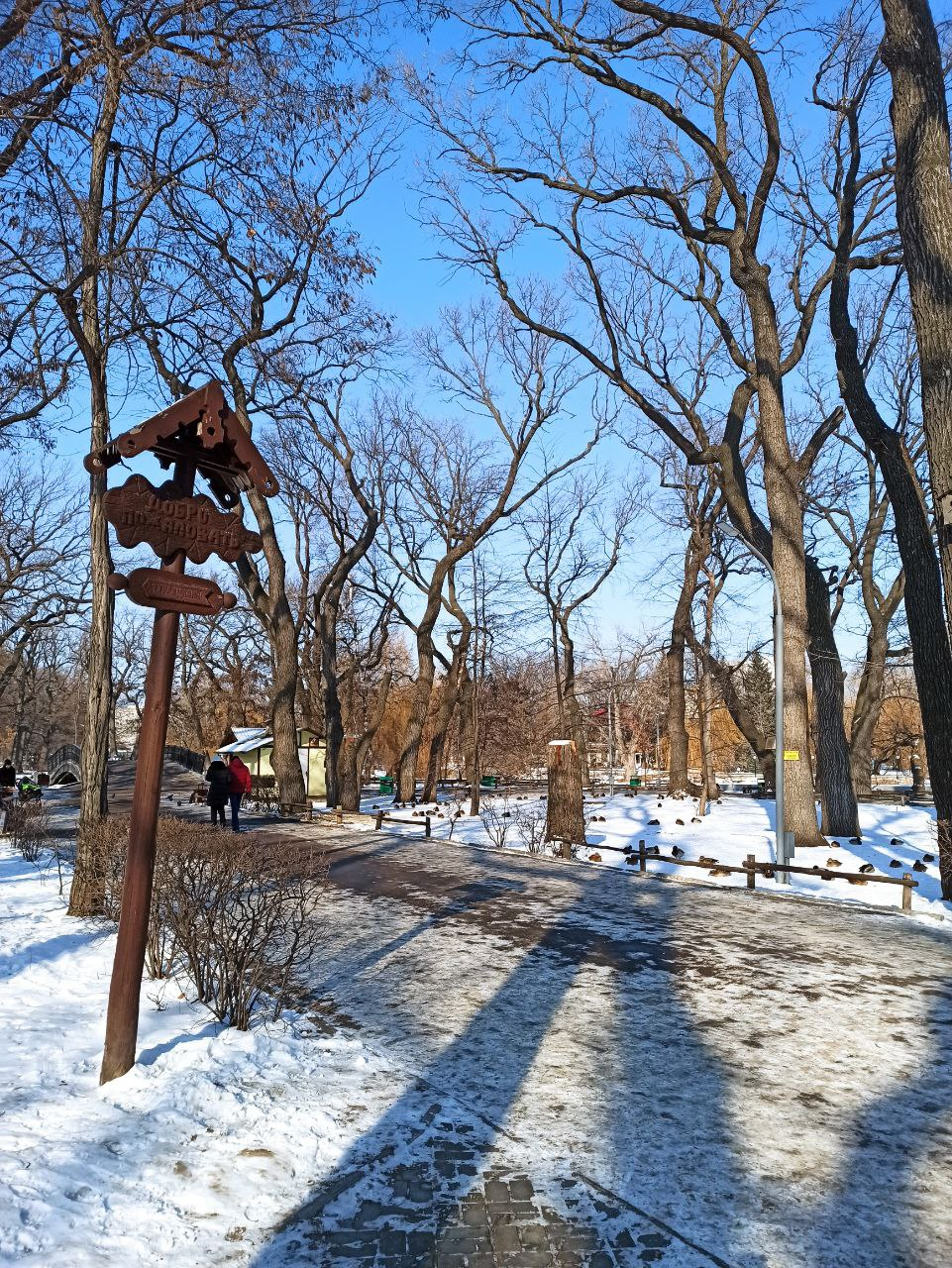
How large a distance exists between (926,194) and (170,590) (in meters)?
8.49

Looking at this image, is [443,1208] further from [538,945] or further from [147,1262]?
[538,945]

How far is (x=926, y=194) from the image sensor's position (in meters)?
9.16

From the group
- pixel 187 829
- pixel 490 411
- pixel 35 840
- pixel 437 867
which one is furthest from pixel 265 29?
pixel 490 411

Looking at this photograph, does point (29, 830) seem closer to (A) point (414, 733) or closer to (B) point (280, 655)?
(B) point (280, 655)

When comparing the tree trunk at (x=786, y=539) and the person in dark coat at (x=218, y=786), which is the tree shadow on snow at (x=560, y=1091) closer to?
the tree trunk at (x=786, y=539)

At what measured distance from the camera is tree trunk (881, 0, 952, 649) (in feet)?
28.8

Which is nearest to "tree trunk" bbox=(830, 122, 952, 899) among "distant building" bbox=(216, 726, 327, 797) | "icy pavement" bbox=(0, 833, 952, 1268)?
"icy pavement" bbox=(0, 833, 952, 1268)

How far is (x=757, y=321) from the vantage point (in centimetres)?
1645

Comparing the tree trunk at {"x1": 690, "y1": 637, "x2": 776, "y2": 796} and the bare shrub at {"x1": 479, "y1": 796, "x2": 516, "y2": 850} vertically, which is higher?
the tree trunk at {"x1": 690, "y1": 637, "x2": 776, "y2": 796}

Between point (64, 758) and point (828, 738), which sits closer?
point (828, 738)

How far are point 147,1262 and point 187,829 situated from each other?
5937 millimetres

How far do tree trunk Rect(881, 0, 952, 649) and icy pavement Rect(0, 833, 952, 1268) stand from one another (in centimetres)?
465

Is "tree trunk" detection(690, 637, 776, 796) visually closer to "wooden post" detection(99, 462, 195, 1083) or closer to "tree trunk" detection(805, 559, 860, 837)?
"tree trunk" detection(805, 559, 860, 837)

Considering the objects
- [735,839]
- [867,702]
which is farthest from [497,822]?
[867,702]
